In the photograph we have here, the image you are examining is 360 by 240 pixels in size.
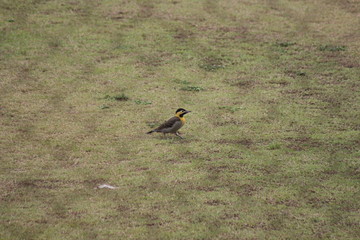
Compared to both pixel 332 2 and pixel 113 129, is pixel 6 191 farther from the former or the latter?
pixel 332 2

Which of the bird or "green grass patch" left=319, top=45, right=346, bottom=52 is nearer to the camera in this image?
the bird

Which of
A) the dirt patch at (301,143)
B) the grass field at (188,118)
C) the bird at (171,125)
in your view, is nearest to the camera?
the grass field at (188,118)

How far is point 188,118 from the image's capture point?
1563 cm

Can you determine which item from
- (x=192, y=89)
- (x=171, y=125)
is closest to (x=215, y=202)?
(x=171, y=125)

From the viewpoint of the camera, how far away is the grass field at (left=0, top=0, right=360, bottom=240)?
9.34 meters

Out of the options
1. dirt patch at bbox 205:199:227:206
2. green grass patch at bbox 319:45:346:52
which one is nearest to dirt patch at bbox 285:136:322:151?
dirt patch at bbox 205:199:227:206

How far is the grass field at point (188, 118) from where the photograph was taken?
9.34 meters

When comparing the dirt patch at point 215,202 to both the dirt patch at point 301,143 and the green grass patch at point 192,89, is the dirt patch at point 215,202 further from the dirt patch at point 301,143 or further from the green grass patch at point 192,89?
the green grass patch at point 192,89

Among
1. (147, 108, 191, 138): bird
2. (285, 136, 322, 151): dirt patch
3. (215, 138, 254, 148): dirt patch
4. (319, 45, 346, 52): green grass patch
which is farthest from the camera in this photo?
(319, 45, 346, 52): green grass patch

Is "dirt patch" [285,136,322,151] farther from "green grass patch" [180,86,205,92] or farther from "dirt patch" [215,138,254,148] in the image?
"green grass patch" [180,86,205,92]

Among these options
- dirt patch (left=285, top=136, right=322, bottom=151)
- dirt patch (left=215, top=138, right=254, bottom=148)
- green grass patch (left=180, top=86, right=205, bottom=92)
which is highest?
dirt patch (left=285, top=136, right=322, bottom=151)

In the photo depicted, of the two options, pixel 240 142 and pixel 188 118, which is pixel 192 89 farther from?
pixel 240 142

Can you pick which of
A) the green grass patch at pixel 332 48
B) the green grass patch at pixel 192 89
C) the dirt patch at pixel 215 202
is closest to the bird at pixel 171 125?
the dirt patch at pixel 215 202

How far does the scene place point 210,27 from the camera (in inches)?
1019
